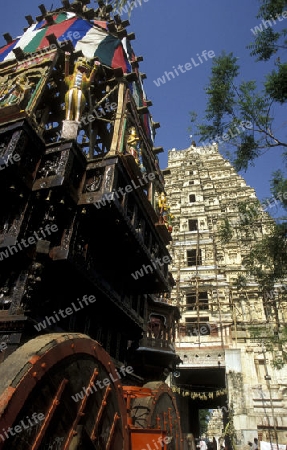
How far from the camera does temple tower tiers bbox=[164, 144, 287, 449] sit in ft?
59.2

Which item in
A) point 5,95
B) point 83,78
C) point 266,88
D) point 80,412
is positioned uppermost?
point 266,88

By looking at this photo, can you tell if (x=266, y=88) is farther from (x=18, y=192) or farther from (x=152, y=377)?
(x=152, y=377)

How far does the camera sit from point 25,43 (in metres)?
8.41

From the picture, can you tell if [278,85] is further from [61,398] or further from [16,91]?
[61,398]

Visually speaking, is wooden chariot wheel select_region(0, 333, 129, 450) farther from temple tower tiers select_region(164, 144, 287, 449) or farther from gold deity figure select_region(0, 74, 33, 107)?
temple tower tiers select_region(164, 144, 287, 449)

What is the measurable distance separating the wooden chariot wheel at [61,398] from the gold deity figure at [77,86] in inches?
171

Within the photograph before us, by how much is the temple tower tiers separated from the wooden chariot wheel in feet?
29.0

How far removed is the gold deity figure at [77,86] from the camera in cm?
603

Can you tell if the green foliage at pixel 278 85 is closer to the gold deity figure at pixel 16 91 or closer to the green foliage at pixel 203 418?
the gold deity figure at pixel 16 91

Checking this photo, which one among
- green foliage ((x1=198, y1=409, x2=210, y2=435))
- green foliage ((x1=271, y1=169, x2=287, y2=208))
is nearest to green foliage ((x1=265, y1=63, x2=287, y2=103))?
green foliage ((x1=271, y1=169, x2=287, y2=208))

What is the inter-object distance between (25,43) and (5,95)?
301cm

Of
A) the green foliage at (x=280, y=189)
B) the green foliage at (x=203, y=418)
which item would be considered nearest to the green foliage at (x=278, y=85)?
the green foliage at (x=280, y=189)

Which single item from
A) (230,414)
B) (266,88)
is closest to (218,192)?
(230,414)

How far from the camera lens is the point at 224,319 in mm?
23625
